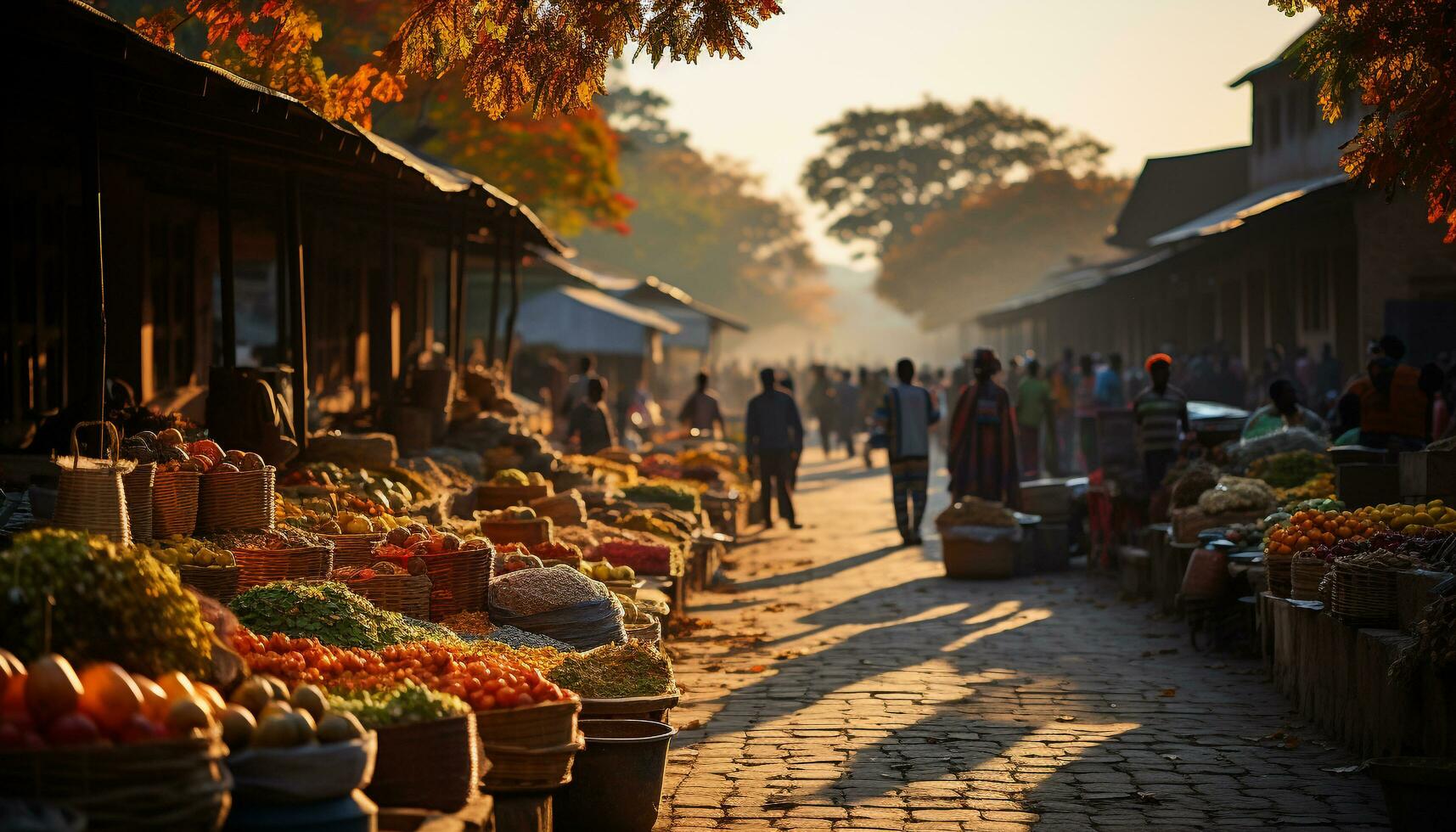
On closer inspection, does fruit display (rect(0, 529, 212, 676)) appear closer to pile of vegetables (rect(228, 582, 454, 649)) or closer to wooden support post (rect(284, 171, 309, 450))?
pile of vegetables (rect(228, 582, 454, 649))

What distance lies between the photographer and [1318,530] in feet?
33.2

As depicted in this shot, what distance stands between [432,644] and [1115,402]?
19650 millimetres

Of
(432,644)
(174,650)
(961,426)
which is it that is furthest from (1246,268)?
(174,650)

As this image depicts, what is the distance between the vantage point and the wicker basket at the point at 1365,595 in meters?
8.33

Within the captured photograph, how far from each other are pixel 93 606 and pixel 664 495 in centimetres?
1277

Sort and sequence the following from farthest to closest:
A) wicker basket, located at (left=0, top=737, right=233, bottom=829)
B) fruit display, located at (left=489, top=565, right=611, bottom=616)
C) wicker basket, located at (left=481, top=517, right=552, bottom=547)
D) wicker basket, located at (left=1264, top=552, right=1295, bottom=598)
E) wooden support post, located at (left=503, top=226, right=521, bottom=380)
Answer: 1. wooden support post, located at (left=503, top=226, right=521, bottom=380)
2. wicker basket, located at (left=481, top=517, right=552, bottom=547)
3. wicker basket, located at (left=1264, top=552, right=1295, bottom=598)
4. fruit display, located at (left=489, top=565, right=611, bottom=616)
5. wicker basket, located at (left=0, top=737, right=233, bottom=829)

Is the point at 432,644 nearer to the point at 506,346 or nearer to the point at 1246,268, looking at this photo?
the point at 506,346


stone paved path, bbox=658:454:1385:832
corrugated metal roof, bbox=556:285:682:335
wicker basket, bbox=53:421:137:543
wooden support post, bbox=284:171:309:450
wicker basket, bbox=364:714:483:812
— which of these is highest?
corrugated metal roof, bbox=556:285:682:335

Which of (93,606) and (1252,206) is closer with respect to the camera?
(93,606)

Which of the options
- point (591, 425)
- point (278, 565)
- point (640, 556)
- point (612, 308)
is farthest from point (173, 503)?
point (612, 308)

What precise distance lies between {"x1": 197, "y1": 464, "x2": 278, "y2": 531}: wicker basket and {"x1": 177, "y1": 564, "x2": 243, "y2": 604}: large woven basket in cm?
114

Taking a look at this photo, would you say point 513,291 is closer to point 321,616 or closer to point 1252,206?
point 321,616

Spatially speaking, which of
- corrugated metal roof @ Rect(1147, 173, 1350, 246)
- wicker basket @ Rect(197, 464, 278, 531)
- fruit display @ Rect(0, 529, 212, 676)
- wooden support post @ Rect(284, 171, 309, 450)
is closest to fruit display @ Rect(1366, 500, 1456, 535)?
corrugated metal roof @ Rect(1147, 173, 1350, 246)

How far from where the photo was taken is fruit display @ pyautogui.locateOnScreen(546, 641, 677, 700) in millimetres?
6957
